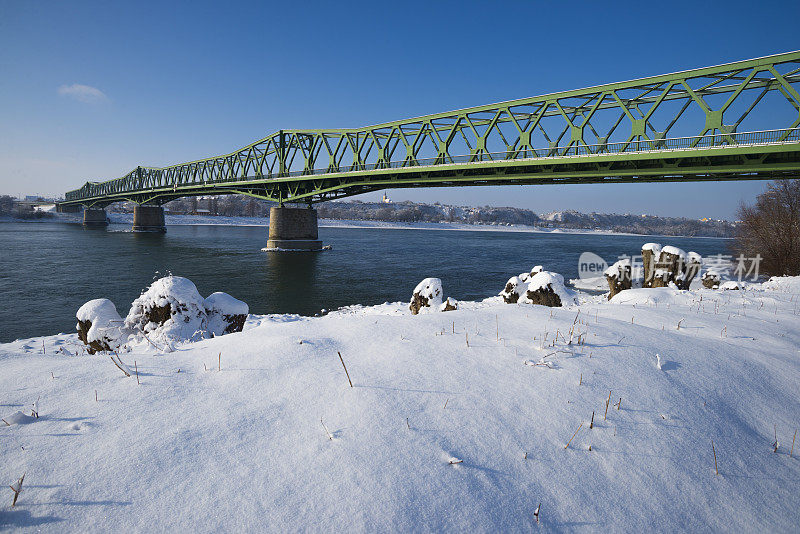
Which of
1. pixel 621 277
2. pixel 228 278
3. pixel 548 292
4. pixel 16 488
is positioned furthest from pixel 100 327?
pixel 228 278

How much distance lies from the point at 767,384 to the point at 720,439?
1.77m

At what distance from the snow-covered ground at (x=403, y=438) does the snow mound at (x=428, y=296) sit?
7663mm

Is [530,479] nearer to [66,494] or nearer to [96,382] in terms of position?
[66,494]

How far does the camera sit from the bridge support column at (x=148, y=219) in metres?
76.8

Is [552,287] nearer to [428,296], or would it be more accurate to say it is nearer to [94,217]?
[428,296]

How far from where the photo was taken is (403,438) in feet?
8.59

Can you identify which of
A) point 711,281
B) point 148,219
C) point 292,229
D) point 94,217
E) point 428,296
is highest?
point 94,217

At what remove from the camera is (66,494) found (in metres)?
2.00

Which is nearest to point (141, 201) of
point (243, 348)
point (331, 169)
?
point (331, 169)

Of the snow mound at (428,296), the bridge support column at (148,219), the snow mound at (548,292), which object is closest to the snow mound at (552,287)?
the snow mound at (548,292)

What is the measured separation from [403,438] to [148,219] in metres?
95.0

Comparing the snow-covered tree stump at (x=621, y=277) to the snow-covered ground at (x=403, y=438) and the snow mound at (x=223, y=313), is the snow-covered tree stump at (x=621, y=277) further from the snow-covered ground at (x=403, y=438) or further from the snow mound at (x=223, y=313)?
the snow mound at (x=223, y=313)

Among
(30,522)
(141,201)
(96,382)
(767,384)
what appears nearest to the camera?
(30,522)

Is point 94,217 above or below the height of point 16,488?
above
